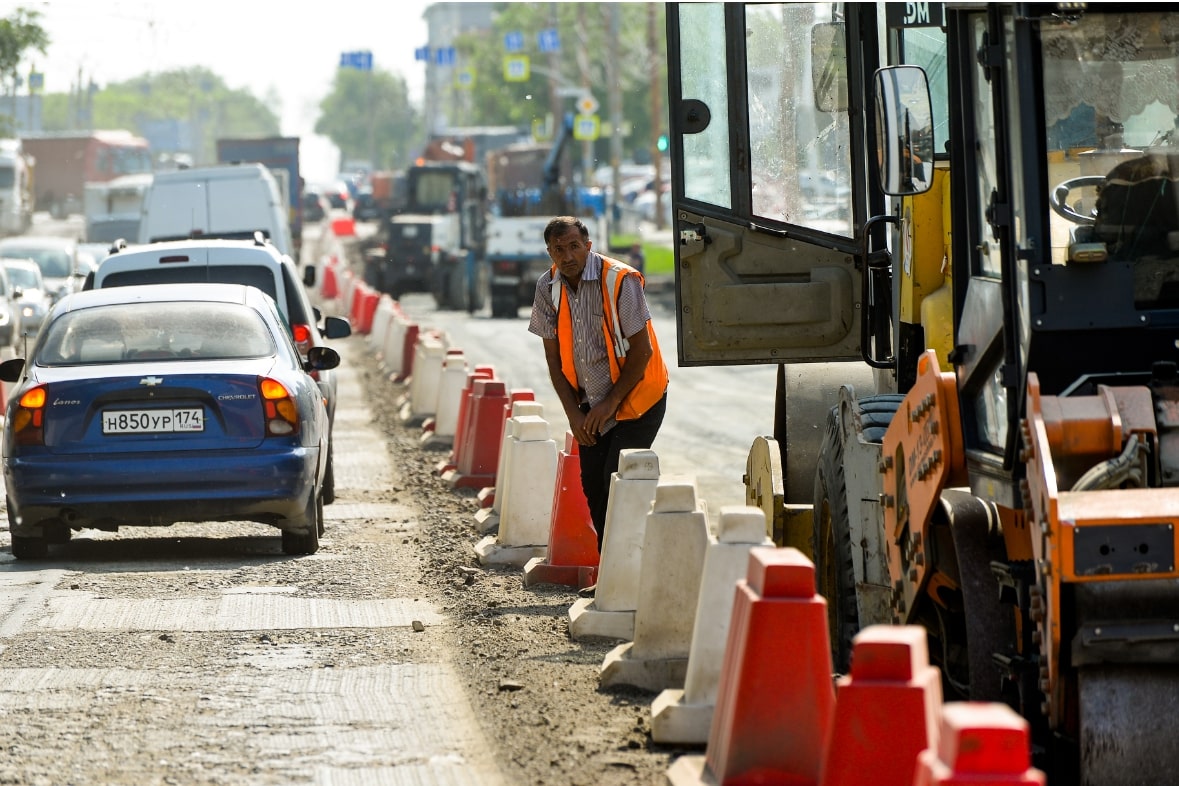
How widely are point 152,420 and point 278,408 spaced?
2.18 feet

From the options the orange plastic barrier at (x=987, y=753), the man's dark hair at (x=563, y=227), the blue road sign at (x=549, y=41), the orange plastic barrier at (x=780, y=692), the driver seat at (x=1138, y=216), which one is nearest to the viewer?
the orange plastic barrier at (x=987, y=753)

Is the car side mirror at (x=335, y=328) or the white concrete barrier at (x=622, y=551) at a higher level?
the car side mirror at (x=335, y=328)

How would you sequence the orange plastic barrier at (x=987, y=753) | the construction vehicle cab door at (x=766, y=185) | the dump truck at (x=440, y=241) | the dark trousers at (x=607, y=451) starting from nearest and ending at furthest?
the orange plastic barrier at (x=987, y=753) < the construction vehicle cab door at (x=766, y=185) < the dark trousers at (x=607, y=451) < the dump truck at (x=440, y=241)

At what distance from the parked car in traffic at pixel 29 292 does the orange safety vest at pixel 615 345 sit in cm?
2166

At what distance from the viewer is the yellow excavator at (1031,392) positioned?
500 centimetres

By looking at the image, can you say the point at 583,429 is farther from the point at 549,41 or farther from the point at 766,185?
the point at 549,41

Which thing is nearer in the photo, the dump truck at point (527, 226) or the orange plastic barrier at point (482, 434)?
the orange plastic barrier at point (482, 434)

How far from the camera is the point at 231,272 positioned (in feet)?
47.4

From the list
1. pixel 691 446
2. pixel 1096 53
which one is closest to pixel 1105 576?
pixel 1096 53

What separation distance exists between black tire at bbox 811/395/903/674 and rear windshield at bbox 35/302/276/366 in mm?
4321

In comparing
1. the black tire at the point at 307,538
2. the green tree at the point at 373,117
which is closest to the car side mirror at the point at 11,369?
the black tire at the point at 307,538

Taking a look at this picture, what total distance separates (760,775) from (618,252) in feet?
118

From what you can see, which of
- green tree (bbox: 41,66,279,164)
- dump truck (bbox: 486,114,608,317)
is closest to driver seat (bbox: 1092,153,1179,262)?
dump truck (bbox: 486,114,608,317)

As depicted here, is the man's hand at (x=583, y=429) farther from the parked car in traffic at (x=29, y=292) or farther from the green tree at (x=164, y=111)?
the green tree at (x=164, y=111)
